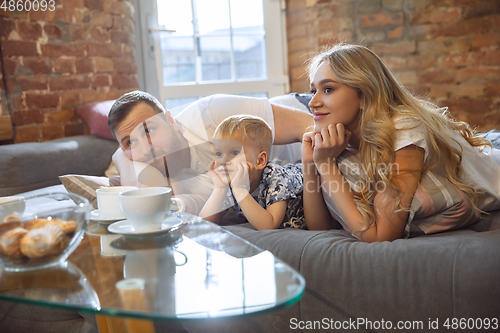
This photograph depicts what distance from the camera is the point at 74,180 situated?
138 centimetres

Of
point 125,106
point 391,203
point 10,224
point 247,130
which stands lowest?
point 391,203

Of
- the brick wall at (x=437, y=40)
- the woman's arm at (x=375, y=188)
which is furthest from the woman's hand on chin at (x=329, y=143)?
the brick wall at (x=437, y=40)

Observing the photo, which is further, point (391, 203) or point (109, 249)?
point (391, 203)

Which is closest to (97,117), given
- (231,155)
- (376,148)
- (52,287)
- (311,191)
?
(231,155)

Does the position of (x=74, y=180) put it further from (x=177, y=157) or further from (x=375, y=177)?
(x=375, y=177)

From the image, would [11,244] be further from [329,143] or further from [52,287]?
[329,143]

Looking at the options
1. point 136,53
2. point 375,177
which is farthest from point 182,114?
point 136,53

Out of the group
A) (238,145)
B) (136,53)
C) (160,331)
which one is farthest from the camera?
(136,53)

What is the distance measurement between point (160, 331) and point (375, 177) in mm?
730

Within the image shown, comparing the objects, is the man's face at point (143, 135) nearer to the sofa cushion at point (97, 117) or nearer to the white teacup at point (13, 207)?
the white teacup at point (13, 207)

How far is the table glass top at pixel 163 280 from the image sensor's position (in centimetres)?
57

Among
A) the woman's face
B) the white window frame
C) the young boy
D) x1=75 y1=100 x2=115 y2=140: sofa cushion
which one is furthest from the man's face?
the white window frame

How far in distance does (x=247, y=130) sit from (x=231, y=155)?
3.8 inches

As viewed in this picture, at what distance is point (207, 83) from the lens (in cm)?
334
